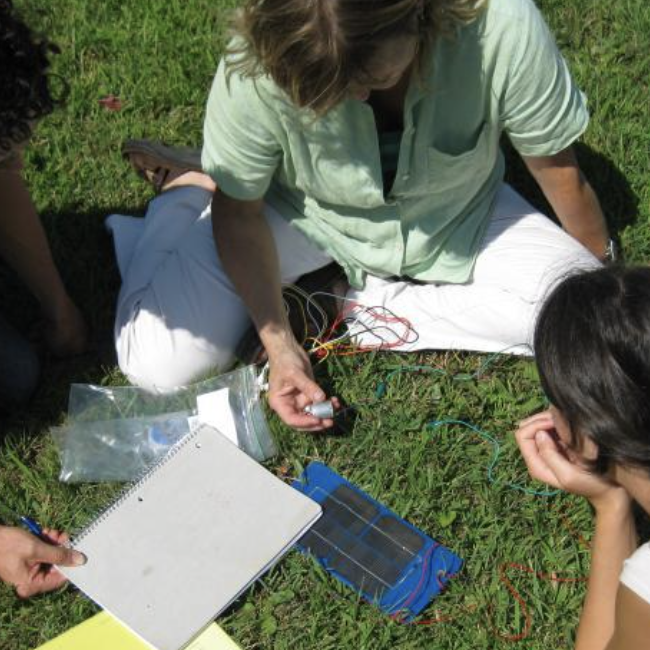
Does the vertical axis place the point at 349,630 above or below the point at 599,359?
below

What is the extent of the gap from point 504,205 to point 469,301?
30 cm

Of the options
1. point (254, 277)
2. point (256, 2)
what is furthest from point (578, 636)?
point (256, 2)

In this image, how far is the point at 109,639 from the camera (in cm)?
219

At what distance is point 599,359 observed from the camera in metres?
1.66

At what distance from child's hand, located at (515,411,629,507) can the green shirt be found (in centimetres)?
59

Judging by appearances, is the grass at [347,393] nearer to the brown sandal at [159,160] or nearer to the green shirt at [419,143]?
the brown sandal at [159,160]

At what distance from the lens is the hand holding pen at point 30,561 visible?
2.24 meters

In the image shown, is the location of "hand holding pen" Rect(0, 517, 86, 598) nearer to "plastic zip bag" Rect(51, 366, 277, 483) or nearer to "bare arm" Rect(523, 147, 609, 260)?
"plastic zip bag" Rect(51, 366, 277, 483)

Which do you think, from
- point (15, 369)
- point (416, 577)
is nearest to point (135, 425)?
point (15, 369)

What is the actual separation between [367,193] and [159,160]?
0.96 metres

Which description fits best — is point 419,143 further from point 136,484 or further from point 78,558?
point 78,558

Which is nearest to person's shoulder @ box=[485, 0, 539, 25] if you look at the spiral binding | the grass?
the grass

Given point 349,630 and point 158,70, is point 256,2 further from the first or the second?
point 158,70

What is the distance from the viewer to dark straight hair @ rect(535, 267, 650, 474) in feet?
5.38
